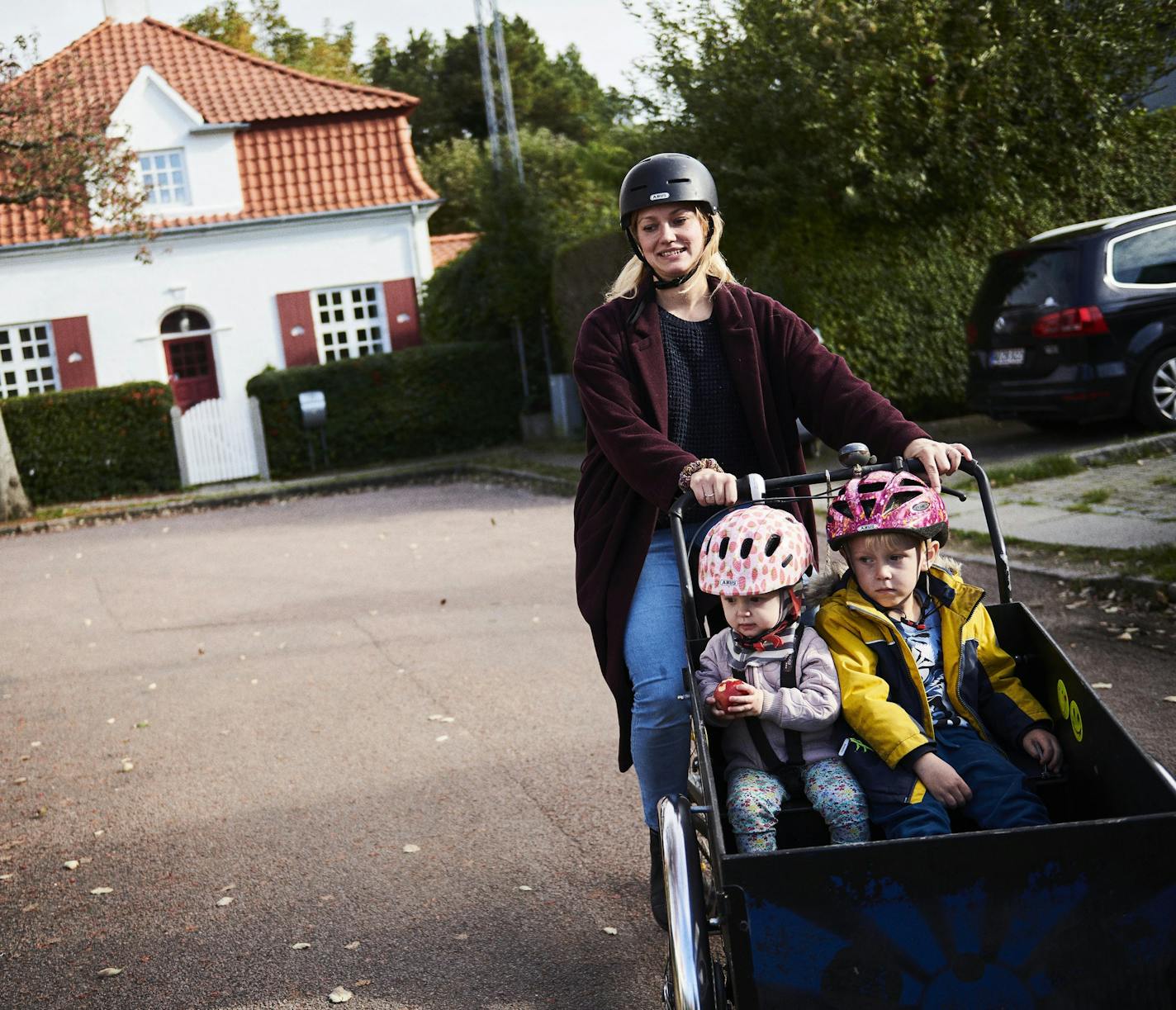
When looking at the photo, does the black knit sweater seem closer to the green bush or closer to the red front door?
the green bush

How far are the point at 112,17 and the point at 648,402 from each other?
31.5m

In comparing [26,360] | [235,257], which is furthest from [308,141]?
[26,360]

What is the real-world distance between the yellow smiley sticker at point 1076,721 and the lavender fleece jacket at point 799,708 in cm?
52

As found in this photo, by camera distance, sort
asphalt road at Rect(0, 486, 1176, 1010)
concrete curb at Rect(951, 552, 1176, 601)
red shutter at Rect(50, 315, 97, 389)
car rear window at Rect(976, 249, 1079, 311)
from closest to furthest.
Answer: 1. asphalt road at Rect(0, 486, 1176, 1010)
2. concrete curb at Rect(951, 552, 1176, 601)
3. car rear window at Rect(976, 249, 1079, 311)
4. red shutter at Rect(50, 315, 97, 389)

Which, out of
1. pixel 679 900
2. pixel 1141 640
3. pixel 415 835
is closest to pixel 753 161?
pixel 1141 640

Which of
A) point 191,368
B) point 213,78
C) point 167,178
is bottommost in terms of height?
point 191,368

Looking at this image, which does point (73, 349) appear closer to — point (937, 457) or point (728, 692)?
point (937, 457)

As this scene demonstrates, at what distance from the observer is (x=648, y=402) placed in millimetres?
3723

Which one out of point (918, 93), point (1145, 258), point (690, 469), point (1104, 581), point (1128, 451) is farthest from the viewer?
point (918, 93)

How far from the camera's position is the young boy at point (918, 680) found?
116 inches

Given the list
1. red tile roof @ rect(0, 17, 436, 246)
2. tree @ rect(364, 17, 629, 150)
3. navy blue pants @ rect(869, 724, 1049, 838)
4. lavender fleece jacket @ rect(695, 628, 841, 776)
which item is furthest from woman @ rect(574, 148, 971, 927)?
tree @ rect(364, 17, 629, 150)

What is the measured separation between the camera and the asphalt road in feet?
13.3

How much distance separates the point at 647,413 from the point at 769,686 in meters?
0.93

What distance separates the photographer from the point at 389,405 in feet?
76.1
